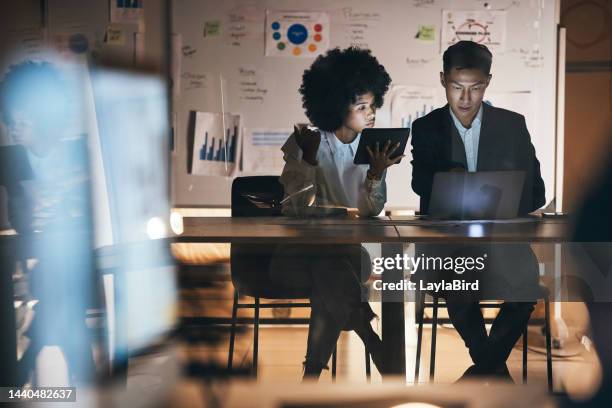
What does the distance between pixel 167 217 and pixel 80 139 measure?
358 mm

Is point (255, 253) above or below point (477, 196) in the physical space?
below

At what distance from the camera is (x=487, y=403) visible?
0.70 metres

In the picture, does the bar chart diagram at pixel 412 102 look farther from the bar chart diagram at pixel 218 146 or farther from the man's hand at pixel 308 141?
the bar chart diagram at pixel 218 146

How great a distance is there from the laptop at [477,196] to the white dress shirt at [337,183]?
0.18 meters

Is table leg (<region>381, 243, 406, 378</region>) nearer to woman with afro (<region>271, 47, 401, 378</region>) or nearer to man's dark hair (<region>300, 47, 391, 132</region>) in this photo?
woman with afro (<region>271, 47, 401, 378</region>)

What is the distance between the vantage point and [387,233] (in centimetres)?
136

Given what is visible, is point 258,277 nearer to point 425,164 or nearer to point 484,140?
point 425,164

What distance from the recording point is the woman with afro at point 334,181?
155cm

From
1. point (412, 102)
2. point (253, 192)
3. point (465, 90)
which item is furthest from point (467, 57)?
point (253, 192)

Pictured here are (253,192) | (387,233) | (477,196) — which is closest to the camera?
(387,233)

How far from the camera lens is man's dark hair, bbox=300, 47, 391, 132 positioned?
1.67 meters

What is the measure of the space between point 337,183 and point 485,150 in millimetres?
460

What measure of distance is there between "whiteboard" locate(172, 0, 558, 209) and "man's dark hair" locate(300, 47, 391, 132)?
32mm

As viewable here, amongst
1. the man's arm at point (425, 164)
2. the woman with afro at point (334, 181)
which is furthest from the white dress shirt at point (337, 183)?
the man's arm at point (425, 164)
